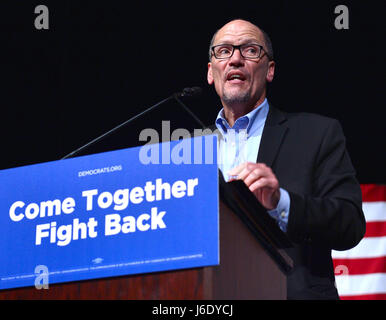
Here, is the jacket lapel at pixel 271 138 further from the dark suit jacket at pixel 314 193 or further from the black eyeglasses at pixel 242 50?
the black eyeglasses at pixel 242 50

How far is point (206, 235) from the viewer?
51.4 inches

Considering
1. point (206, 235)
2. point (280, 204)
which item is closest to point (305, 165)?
point (280, 204)

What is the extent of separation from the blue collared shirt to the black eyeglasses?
0.18m

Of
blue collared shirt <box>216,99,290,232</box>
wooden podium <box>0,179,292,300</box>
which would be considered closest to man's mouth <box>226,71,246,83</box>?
blue collared shirt <box>216,99,290,232</box>

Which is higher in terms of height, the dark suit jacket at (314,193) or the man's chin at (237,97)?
the man's chin at (237,97)

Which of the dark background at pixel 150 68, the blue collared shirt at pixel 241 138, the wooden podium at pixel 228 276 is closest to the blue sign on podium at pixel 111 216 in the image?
the wooden podium at pixel 228 276

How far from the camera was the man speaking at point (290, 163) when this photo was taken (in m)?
1.71

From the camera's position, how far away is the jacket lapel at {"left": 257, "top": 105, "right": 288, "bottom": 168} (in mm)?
2125

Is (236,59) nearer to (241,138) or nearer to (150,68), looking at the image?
(241,138)

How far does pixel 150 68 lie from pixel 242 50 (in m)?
1.46

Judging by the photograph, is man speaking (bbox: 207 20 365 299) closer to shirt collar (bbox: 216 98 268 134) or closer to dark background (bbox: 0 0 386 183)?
shirt collar (bbox: 216 98 268 134)

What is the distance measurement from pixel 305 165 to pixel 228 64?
66cm

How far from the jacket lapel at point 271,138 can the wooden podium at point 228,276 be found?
1.78ft
